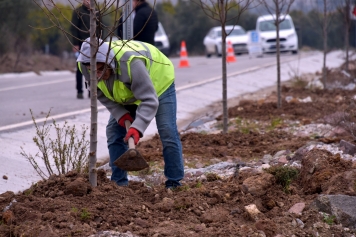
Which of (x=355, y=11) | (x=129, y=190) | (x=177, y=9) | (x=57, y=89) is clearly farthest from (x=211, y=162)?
(x=177, y=9)

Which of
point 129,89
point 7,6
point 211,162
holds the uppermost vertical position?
point 7,6

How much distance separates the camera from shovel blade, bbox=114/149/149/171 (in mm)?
4594

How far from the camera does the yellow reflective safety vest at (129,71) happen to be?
4.79 metres

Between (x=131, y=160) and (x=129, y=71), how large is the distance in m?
0.66

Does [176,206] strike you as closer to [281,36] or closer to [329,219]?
[329,219]

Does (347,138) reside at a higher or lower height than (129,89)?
lower

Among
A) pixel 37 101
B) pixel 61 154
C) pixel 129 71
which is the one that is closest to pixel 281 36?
pixel 37 101

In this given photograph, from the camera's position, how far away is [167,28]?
46.0 metres

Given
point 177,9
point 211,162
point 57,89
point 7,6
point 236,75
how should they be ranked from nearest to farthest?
point 211,162 → point 57,89 → point 236,75 → point 7,6 → point 177,9

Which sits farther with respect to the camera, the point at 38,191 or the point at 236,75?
the point at 236,75

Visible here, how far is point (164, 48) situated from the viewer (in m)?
28.0

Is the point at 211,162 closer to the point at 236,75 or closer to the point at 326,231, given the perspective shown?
the point at 326,231

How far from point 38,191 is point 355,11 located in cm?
1200

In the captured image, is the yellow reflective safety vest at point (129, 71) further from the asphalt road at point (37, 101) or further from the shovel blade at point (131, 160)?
the asphalt road at point (37, 101)
